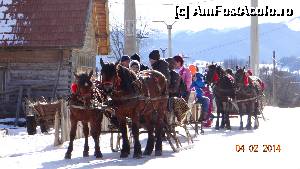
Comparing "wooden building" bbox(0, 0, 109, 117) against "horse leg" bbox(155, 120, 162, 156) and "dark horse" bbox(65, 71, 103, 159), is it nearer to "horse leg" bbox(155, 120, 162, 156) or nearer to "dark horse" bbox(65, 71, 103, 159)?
"horse leg" bbox(155, 120, 162, 156)

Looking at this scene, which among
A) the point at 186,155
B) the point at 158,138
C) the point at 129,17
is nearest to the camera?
the point at 186,155

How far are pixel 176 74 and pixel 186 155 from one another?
277cm

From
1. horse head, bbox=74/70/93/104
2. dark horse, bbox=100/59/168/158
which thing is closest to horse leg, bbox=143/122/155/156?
dark horse, bbox=100/59/168/158

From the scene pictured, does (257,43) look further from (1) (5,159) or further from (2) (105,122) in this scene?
(1) (5,159)

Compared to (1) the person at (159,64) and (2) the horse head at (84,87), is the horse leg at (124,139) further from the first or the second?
(1) the person at (159,64)

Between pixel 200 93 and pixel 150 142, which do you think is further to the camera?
pixel 200 93

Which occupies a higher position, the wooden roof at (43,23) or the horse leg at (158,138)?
the wooden roof at (43,23)

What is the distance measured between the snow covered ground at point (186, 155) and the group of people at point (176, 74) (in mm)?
1408

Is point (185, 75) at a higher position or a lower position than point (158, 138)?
higher

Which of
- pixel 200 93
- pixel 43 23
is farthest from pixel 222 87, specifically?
pixel 43 23

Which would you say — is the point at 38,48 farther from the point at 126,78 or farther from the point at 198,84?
the point at 126,78

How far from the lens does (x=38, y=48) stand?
25.2 meters

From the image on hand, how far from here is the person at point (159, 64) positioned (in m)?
14.1

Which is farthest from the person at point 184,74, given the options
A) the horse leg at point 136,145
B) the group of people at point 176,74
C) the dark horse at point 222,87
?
the horse leg at point 136,145
